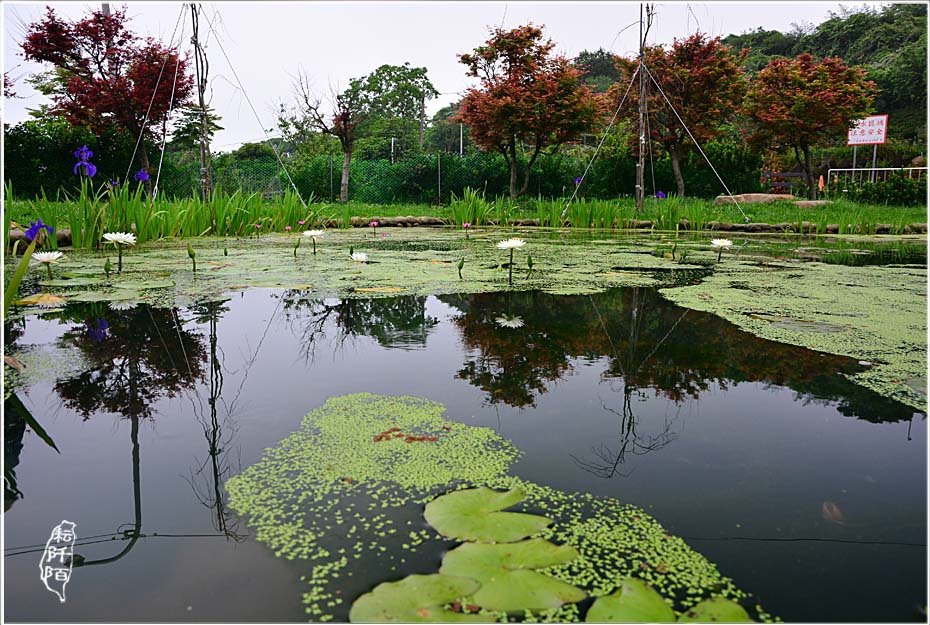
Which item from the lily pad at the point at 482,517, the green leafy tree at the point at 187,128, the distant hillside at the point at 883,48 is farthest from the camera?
the distant hillside at the point at 883,48

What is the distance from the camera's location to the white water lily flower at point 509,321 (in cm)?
198

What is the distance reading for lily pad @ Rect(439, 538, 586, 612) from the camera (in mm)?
654

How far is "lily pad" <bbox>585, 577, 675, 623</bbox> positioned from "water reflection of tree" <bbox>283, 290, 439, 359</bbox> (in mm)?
1134

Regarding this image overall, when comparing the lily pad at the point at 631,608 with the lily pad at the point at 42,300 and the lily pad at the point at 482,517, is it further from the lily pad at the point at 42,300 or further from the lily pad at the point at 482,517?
the lily pad at the point at 42,300

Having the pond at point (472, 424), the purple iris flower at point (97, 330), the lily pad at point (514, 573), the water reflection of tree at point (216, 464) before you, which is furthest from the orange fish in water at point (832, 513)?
the purple iris flower at point (97, 330)

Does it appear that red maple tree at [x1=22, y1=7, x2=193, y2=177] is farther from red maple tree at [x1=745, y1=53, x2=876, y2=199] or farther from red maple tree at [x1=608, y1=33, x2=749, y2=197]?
red maple tree at [x1=745, y1=53, x2=876, y2=199]

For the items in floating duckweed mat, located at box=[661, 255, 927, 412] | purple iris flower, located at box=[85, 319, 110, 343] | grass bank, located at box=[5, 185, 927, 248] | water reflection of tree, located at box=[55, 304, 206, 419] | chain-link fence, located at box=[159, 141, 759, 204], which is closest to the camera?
water reflection of tree, located at box=[55, 304, 206, 419]

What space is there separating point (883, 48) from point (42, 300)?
23.3 metres

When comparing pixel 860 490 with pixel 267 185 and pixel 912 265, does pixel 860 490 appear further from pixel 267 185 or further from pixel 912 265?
pixel 267 185

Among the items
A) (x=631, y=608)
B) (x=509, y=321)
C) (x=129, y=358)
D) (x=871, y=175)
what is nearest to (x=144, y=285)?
(x=129, y=358)

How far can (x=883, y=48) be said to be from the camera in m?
18.7

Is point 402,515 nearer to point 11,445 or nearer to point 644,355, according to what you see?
point 11,445

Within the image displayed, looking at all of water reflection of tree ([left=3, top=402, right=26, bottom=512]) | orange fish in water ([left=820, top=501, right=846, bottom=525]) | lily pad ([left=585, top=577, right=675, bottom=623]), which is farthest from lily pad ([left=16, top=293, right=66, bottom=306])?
orange fish in water ([left=820, top=501, right=846, bottom=525])

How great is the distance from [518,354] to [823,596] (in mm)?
1027
